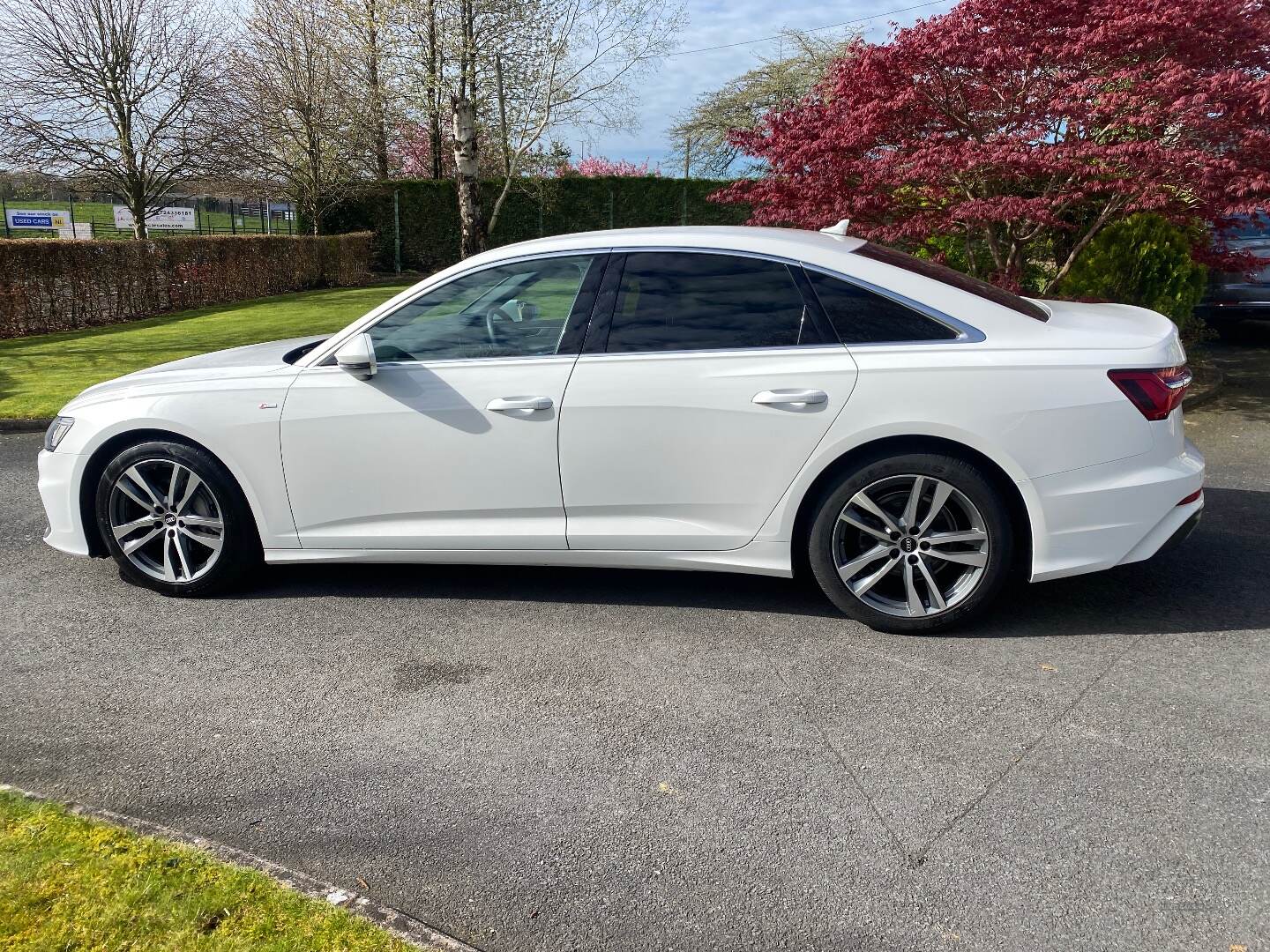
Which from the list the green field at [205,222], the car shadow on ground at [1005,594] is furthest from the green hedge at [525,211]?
the car shadow on ground at [1005,594]

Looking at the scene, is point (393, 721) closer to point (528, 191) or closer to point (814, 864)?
point (814, 864)

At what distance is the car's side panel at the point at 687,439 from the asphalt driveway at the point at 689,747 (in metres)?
0.46

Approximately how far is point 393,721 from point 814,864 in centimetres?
157

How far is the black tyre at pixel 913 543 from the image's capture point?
3986 millimetres

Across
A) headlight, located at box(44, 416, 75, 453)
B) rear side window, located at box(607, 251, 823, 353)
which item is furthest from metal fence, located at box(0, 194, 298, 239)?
rear side window, located at box(607, 251, 823, 353)

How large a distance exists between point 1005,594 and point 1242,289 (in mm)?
9532

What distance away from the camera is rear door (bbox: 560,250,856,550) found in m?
4.07

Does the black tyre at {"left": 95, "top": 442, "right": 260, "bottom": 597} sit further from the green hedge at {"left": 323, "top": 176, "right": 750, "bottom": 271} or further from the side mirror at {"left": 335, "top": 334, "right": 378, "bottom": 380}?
the green hedge at {"left": 323, "top": 176, "right": 750, "bottom": 271}

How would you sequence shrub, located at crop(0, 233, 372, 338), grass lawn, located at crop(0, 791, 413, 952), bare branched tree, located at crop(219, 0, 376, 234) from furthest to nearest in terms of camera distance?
bare branched tree, located at crop(219, 0, 376, 234), shrub, located at crop(0, 233, 372, 338), grass lawn, located at crop(0, 791, 413, 952)

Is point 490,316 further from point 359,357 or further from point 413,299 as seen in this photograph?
point 359,357

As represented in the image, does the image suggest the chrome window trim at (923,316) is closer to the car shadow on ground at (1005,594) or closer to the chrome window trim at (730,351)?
the chrome window trim at (730,351)

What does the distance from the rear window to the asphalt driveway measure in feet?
4.24

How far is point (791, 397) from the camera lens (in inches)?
159

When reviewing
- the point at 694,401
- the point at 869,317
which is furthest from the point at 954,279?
the point at 694,401
